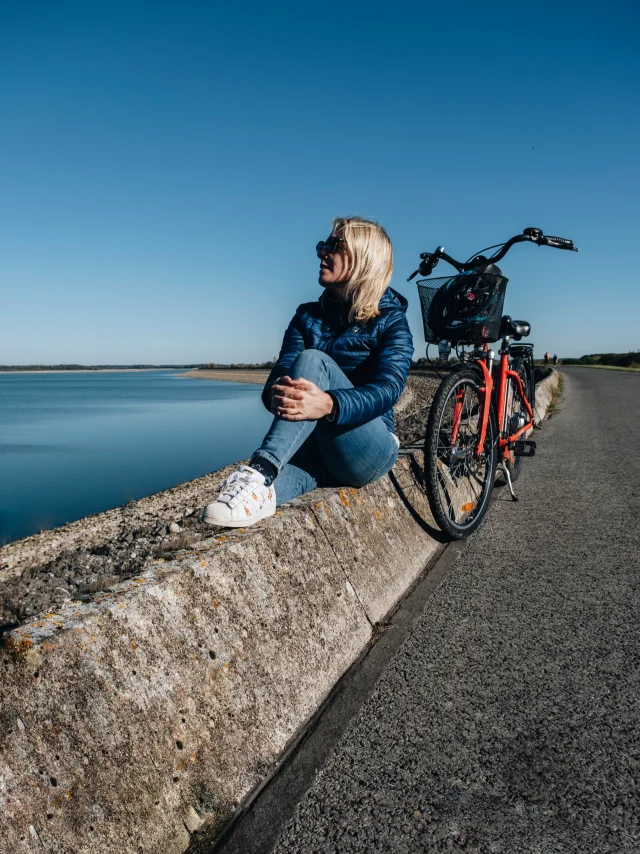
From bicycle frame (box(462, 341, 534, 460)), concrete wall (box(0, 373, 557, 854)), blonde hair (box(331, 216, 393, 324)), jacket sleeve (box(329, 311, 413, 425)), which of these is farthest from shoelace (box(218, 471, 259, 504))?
bicycle frame (box(462, 341, 534, 460))

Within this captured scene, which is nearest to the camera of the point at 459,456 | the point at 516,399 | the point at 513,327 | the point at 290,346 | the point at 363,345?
the point at 363,345

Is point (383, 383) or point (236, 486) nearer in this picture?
point (236, 486)

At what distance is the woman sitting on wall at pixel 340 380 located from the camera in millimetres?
2434

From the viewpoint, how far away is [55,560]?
297 centimetres

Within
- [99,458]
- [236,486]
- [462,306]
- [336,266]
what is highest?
[336,266]

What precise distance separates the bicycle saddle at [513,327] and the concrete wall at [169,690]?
2.74m

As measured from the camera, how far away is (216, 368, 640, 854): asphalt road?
57.6 inches

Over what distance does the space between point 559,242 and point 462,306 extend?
811 mm

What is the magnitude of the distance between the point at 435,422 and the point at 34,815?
247 centimetres

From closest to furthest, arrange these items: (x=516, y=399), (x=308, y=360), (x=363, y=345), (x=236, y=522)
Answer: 1. (x=236, y=522)
2. (x=308, y=360)
3. (x=363, y=345)
4. (x=516, y=399)

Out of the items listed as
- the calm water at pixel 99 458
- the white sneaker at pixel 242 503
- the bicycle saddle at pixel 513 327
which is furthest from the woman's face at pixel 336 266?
the calm water at pixel 99 458

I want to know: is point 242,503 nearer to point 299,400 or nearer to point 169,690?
point 299,400

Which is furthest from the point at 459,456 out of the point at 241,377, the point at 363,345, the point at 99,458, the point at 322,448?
the point at 241,377

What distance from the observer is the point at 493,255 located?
12.7 ft
